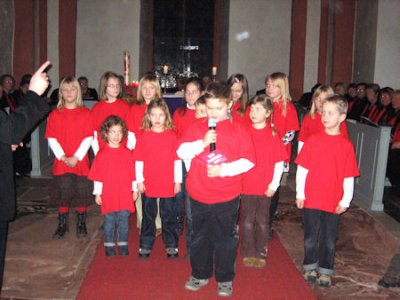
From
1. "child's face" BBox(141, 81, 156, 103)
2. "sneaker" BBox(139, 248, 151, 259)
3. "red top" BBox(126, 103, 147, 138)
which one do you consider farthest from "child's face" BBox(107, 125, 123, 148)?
"sneaker" BBox(139, 248, 151, 259)

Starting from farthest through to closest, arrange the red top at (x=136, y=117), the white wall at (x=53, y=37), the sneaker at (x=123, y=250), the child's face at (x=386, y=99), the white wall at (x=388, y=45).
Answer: the white wall at (x=53, y=37), the white wall at (x=388, y=45), the child's face at (x=386, y=99), the red top at (x=136, y=117), the sneaker at (x=123, y=250)

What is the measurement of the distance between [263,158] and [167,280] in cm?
136

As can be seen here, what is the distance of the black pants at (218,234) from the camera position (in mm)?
3809

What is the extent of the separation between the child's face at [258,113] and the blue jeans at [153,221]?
110cm

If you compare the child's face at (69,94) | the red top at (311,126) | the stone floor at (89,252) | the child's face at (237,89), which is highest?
the child's face at (237,89)

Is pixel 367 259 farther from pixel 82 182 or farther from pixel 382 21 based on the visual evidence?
pixel 382 21

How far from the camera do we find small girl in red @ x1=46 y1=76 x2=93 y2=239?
16.3 feet

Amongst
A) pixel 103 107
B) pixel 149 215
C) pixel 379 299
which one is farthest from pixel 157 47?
pixel 379 299

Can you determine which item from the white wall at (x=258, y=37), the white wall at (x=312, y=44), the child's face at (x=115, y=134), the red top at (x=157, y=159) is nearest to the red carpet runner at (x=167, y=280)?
the red top at (x=157, y=159)

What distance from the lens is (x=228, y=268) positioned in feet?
12.7

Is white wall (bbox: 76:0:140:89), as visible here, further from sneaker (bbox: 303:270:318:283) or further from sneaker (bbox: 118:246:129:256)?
sneaker (bbox: 303:270:318:283)

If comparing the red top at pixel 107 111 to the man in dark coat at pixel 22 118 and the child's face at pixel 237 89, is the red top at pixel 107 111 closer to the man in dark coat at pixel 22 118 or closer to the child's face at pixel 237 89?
the child's face at pixel 237 89

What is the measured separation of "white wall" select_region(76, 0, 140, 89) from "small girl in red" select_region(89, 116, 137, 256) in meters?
10.3

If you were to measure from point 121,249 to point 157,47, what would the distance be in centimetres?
1214
